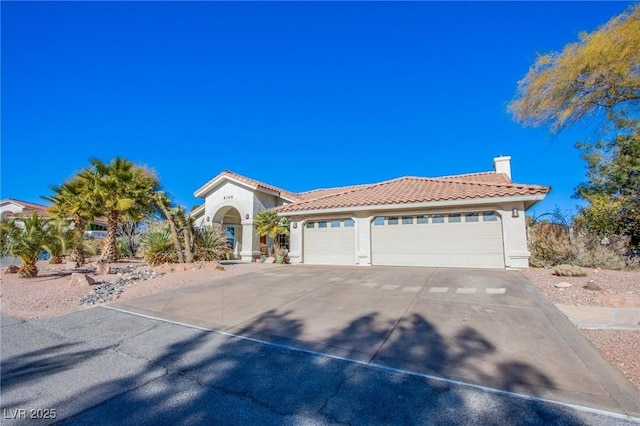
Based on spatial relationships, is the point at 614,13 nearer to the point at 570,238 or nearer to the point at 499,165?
the point at 570,238

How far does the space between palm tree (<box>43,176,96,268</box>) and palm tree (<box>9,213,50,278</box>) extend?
3.45 metres

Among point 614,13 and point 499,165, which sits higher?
point 614,13

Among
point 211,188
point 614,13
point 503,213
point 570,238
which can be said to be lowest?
point 570,238

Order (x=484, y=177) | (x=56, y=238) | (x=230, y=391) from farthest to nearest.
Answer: (x=484, y=177), (x=56, y=238), (x=230, y=391)

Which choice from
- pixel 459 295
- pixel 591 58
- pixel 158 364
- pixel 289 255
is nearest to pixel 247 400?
pixel 158 364

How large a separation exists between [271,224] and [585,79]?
14545mm

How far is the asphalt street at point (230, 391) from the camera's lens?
283cm

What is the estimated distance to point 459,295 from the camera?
7281 millimetres

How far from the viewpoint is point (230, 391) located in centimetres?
333

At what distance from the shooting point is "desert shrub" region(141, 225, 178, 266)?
13.9m

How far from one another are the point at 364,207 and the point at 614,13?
32.7 ft

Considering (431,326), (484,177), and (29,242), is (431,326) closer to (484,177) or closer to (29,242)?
(29,242)

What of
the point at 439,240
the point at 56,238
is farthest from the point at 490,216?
the point at 56,238

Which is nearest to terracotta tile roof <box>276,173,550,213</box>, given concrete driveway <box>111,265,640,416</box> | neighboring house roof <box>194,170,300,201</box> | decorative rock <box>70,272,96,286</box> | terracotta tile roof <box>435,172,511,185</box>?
terracotta tile roof <box>435,172,511,185</box>
